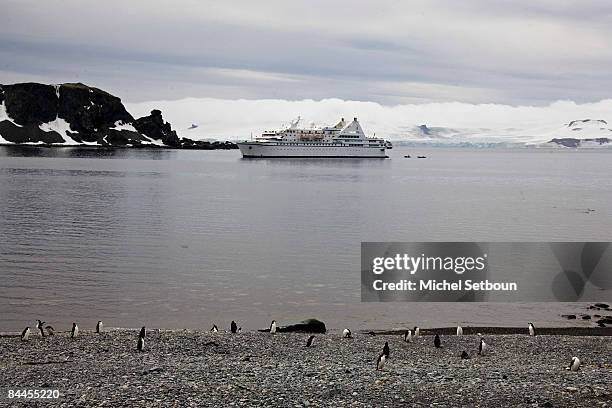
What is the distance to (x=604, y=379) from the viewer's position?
1220 cm

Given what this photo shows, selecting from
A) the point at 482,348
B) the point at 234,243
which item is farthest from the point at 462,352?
the point at 234,243

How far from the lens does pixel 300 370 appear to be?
12.9 m

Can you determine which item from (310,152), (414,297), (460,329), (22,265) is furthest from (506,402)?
(310,152)

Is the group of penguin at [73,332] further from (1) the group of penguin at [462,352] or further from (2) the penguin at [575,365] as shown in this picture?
(2) the penguin at [575,365]

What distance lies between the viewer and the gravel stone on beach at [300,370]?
1088 cm

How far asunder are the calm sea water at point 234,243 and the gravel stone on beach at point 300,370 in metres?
3.22

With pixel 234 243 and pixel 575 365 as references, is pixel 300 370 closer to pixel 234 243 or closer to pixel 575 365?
pixel 575 365

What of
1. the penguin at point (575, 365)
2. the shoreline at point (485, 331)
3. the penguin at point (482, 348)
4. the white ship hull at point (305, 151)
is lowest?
the shoreline at point (485, 331)

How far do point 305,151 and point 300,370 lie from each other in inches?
5441

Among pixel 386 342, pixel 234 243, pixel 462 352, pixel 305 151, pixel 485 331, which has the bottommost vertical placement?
pixel 485 331

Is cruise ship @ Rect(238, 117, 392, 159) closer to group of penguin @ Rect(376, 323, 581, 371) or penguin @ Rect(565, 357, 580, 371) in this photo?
group of penguin @ Rect(376, 323, 581, 371)

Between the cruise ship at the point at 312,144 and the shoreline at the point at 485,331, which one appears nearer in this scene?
the shoreline at the point at 485,331

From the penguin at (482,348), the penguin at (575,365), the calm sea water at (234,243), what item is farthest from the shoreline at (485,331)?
the penguin at (575,365)

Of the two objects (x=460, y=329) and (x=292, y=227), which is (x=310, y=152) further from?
(x=460, y=329)
